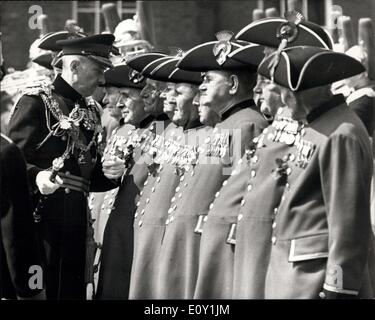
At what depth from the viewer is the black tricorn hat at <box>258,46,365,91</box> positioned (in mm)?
5926

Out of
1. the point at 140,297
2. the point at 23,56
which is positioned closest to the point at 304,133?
the point at 140,297

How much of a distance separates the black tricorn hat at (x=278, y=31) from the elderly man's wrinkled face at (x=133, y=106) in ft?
5.67

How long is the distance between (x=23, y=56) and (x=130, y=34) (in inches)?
44.0

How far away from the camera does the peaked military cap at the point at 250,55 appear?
22.2 ft

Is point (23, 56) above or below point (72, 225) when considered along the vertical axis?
above

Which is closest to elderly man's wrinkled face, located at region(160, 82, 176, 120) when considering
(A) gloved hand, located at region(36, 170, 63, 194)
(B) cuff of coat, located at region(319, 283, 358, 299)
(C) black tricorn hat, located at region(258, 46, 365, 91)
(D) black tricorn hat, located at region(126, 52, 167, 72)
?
(D) black tricorn hat, located at region(126, 52, 167, 72)

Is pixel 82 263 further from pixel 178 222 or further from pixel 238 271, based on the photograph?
pixel 238 271

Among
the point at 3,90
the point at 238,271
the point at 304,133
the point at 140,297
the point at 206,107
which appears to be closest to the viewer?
the point at 304,133

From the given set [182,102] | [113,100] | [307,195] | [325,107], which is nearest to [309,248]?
[307,195]

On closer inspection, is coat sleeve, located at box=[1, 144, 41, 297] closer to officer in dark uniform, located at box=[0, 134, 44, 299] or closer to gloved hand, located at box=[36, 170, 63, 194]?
officer in dark uniform, located at box=[0, 134, 44, 299]

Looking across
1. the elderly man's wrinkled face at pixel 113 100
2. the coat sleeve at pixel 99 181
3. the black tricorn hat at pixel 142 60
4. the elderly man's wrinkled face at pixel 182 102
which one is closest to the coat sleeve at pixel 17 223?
the elderly man's wrinkled face at pixel 182 102

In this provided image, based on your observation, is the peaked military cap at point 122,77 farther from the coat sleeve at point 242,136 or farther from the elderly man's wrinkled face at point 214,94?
the coat sleeve at point 242,136

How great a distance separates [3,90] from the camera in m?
11.6

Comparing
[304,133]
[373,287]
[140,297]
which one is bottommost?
[140,297]
